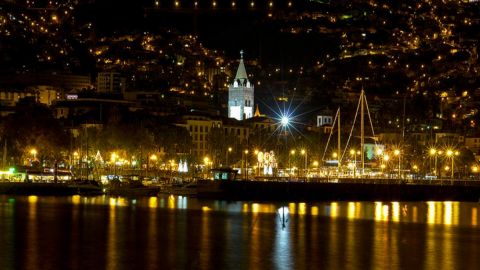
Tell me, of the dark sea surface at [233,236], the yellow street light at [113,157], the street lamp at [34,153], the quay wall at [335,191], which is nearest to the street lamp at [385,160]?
the quay wall at [335,191]

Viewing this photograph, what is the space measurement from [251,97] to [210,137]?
107 feet

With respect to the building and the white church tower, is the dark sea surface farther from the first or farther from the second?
the building

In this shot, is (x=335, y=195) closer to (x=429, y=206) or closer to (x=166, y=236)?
(x=429, y=206)

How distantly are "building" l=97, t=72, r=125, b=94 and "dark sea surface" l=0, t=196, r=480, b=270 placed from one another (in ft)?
231

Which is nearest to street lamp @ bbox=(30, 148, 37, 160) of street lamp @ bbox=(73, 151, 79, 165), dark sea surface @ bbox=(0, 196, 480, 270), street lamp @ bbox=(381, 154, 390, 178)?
street lamp @ bbox=(73, 151, 79, 165)

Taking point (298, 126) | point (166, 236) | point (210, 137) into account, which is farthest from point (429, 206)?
point (298, 126)

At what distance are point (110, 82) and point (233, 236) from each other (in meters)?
91.3

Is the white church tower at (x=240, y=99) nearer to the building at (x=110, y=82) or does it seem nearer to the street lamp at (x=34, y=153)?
the building at (x=110, y=82)

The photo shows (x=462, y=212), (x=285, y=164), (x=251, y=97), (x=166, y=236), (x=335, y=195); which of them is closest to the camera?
(x=166, y=236)

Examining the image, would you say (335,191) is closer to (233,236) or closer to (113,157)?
(233,236)

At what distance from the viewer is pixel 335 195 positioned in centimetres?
5856

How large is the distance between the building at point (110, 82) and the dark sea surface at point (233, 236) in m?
70.4

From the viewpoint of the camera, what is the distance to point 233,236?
3744 cm

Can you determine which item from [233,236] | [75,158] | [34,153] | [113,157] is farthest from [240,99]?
→ [233,236]
